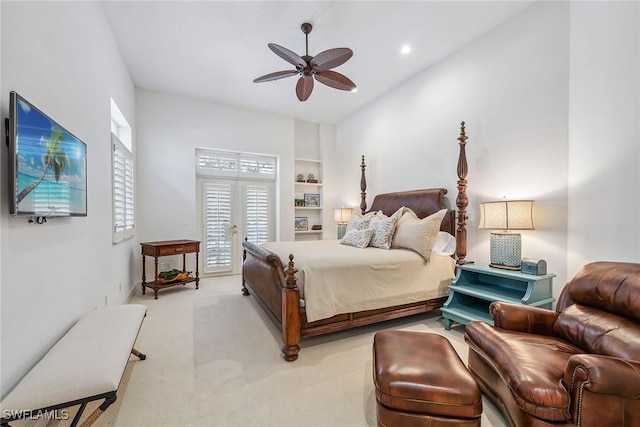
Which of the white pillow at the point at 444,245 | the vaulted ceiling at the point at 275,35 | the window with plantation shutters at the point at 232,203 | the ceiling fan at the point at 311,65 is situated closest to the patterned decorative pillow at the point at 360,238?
the white pillow at the point at 444,245

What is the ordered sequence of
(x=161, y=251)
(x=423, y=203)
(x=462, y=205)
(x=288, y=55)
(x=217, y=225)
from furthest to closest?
(x=217, y=225)
(x=161, y=251)
(x=423, y=203)
(x=462, y=205)
(x=288, y=55)

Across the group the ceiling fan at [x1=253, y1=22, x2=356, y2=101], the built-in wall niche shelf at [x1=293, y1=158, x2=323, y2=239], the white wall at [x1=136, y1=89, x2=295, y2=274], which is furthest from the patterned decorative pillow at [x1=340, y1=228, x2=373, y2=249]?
the white wall at [x1=136, y1=89, x2=295, y2=274]

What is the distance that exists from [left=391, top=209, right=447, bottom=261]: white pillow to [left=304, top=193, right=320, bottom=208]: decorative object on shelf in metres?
3.14

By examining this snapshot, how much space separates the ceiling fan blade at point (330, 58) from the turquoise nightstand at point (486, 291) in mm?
2507

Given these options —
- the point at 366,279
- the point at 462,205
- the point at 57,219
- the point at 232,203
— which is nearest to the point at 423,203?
the point at 462,205

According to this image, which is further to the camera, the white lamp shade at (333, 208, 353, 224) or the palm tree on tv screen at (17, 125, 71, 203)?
the white lamp shade at (333, 208, 353, 224)

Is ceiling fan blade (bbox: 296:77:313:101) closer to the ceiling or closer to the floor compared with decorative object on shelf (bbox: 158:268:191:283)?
closer to the ceiling

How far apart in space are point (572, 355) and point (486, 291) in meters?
1.34

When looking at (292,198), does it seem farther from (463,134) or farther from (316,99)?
(463,134)

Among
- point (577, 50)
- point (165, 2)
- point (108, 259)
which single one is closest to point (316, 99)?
point (165, 2)

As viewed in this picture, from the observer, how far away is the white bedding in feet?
7.93

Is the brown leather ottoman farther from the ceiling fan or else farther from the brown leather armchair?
the ceiling fan

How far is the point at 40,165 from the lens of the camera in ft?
4.86

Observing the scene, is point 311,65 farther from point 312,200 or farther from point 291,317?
point 312,200
